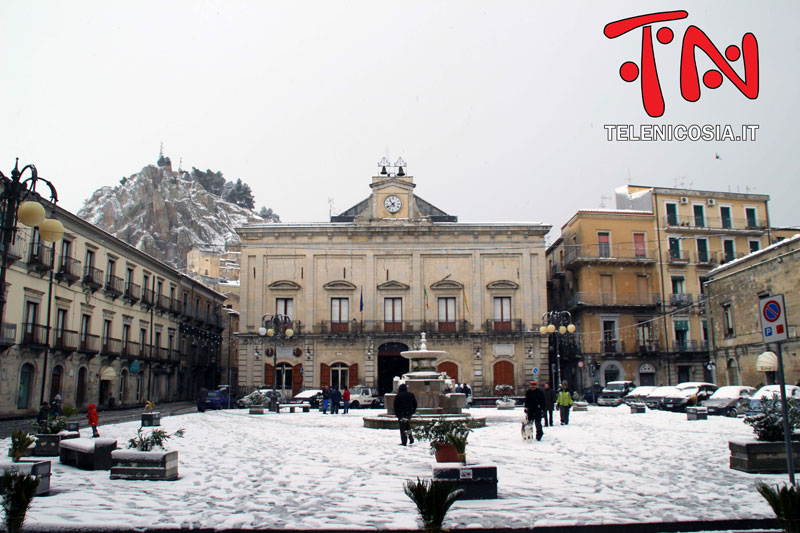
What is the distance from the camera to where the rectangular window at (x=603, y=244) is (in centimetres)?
4647

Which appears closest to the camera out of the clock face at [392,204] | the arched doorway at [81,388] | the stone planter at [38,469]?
the stone planter at [38,469]

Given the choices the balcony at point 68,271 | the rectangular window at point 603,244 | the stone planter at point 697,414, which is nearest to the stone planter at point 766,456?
the stone planter at point 697,414

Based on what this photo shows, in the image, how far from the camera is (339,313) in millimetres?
44906

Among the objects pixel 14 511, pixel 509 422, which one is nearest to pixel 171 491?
pixel 14 511

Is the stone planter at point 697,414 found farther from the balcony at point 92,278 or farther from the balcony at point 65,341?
the balcony at point 92,278

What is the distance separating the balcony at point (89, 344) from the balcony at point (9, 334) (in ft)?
17.4

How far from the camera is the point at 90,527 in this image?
264 inches

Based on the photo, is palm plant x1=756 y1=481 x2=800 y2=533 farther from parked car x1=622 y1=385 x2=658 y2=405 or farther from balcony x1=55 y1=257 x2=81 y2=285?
balcony x1=55 y1=257 x2=81 y2=285

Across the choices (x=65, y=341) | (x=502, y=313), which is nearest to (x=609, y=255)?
(x=502, y=313)

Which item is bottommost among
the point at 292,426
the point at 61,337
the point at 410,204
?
the point at 292,426

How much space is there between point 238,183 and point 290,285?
11020 centimetres

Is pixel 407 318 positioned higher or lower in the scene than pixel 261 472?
higher

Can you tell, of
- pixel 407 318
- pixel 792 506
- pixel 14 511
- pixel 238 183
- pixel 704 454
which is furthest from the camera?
pixel 238 183

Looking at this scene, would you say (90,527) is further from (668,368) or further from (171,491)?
(668,368)
